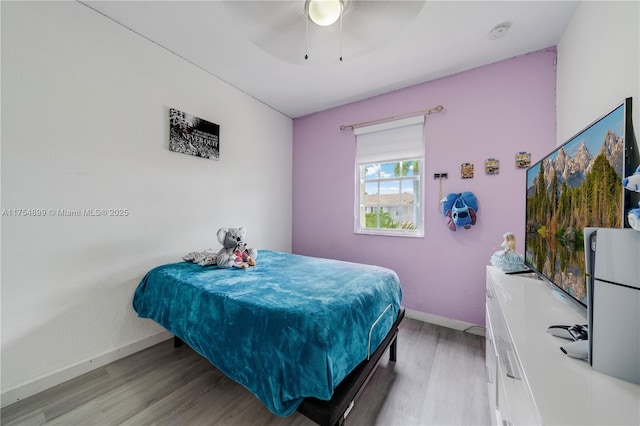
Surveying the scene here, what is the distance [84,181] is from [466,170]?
339 centimetres

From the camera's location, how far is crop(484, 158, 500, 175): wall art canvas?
2.22 m

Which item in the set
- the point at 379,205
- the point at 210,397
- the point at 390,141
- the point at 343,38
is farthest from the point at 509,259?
the point at 210,397

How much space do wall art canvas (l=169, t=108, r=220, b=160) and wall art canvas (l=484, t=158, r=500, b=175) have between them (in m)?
2.87

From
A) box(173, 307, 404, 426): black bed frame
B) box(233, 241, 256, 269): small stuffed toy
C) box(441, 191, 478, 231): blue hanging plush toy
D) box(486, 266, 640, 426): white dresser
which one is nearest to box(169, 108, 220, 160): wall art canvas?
box(233, 241, 256, 269): small stuffed toy

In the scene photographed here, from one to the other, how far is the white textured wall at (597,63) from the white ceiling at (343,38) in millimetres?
274

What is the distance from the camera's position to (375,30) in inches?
52.2

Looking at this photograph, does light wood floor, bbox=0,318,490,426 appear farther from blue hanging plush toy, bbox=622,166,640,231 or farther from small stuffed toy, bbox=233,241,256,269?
blue hanging plush toy, bbox=622,166,640,231

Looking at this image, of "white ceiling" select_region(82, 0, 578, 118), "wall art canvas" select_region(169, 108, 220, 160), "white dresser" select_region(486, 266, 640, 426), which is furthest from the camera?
"wall art canvas" select_region(169, 108, 220, 160)

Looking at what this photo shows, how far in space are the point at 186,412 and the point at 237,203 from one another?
2.00m

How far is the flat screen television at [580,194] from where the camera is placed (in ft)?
2.63

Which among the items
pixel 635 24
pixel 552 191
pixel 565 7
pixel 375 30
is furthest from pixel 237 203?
pixel 565 7

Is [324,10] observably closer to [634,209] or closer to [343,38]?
[343,38]

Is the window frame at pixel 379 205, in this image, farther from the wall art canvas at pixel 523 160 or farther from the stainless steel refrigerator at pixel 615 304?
the stainless steel refrigerator at pixel 615 304

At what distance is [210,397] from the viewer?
1494 millimetres
